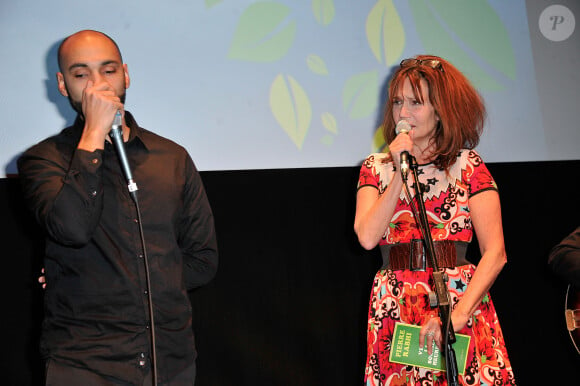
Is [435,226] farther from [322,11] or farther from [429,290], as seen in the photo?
[322,11]

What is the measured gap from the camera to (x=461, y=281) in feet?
7.38

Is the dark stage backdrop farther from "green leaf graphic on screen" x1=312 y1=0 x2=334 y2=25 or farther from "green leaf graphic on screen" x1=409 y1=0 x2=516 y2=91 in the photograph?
"green leaf graphic on screen" x1=312 y1=0 x2=334 y2=25

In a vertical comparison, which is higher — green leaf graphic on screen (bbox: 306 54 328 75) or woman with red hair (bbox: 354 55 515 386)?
green leaf graphic on screen (bbox: 306 54 328 75)

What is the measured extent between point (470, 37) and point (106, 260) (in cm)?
273

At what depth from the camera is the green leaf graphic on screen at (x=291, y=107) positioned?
11.6 ft

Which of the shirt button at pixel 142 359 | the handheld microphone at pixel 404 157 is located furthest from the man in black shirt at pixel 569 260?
the shirt button at pixel 142 359

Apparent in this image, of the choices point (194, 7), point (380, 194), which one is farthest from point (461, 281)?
point (194, 7)

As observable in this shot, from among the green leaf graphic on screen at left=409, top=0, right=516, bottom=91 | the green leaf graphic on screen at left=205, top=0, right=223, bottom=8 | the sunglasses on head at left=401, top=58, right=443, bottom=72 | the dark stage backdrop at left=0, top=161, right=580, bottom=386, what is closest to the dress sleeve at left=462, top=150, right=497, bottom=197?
the sunglasses on head at left=401, top=58, right=443, bottom=72

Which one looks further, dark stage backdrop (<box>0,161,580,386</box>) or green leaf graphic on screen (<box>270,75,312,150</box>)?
dark stage backdrop (<box>0,161,580,386</box>)

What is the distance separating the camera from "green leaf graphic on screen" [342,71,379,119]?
3637mm

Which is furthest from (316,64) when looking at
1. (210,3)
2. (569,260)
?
(569,260)

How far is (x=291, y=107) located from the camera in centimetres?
354

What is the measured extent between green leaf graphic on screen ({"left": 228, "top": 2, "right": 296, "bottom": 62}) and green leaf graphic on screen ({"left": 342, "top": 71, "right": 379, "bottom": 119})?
0.41 metres

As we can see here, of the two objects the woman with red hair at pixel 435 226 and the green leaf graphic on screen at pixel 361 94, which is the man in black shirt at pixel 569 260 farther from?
the green leaf graphic on screen at pixel 361 94
